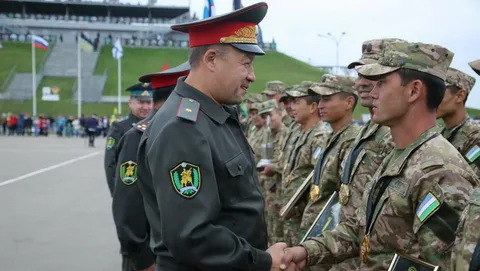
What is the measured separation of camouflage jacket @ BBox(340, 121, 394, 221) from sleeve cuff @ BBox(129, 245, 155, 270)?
1.40m

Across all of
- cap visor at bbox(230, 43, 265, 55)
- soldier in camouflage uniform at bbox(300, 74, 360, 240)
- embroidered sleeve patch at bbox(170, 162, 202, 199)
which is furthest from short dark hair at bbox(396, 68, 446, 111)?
soldier in camouflage uniform at bbox(300, 74, 360, 240)

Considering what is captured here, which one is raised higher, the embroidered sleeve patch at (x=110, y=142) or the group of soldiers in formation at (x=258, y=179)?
the group of soldiers in formation at (x=258, y=179)

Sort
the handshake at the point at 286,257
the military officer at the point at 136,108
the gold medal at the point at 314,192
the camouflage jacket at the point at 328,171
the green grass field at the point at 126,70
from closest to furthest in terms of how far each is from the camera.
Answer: the handshake at the point at 286,257 < the camouflage jacket at the point at 328,171 < the gold medal at the point at 314,192 < the military officer at the point at 136,108 < the green grass field at the point at 126,70

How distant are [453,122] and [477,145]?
1.11 feet

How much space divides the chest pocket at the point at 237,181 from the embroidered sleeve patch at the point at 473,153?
2758mm

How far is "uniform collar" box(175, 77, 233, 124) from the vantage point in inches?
98.4

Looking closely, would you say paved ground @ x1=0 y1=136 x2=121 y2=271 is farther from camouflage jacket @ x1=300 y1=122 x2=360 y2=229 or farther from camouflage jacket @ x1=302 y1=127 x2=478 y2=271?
camouflage jacket @ x1=302 y1=127 x2=478 y2=271

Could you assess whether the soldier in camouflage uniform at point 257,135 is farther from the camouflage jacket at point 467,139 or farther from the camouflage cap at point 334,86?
the camouflage jacket at point 467,139

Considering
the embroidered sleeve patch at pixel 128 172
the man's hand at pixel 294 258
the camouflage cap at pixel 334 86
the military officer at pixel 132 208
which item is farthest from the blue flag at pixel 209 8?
the man's hand at pixel 294 258

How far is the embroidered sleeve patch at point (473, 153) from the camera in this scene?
4527 mm

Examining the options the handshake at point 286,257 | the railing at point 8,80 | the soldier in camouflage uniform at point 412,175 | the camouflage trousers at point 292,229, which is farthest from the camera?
the railing at point 8,80

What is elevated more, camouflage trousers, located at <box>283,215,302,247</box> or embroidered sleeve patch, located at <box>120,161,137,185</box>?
embroidered sleeve patch, located at <box>120,161,137,185</box>

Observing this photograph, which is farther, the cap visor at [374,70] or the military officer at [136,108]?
the military officer at [136,108]

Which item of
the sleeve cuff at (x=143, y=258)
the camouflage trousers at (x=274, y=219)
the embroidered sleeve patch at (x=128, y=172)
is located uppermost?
the embroidered sleeve patch at (x=128, y=172)
